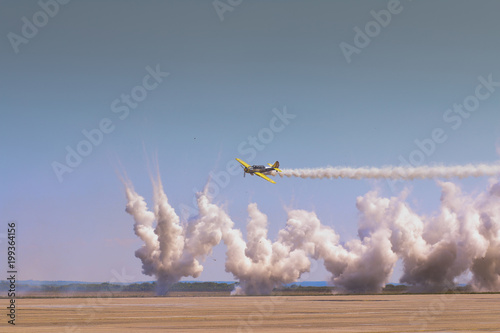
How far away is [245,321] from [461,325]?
74.8 ft

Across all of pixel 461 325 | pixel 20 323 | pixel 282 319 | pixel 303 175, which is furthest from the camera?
pixel 303 175

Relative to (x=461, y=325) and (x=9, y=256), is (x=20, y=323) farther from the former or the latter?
(x=461, y=325)

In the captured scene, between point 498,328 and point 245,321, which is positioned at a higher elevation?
point 245,321

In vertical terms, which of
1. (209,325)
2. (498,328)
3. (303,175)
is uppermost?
(303,175)

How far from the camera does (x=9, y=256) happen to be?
73.6 m

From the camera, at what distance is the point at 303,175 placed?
150 m

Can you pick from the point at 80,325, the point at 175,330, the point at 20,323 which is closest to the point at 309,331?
the point at 175,330

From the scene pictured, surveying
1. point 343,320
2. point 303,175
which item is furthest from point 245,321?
point 303,175

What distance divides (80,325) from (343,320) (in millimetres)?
29346

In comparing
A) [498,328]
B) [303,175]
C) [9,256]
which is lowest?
[498,328]

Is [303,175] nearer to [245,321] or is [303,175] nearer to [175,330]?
[245,321]

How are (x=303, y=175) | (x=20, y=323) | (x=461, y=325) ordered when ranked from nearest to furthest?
(x=461, y=325), (x=20, y=323), (x=303, y=175)

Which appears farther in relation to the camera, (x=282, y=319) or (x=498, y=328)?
(x=282, y=319)

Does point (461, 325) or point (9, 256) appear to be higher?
point (9, 256)
